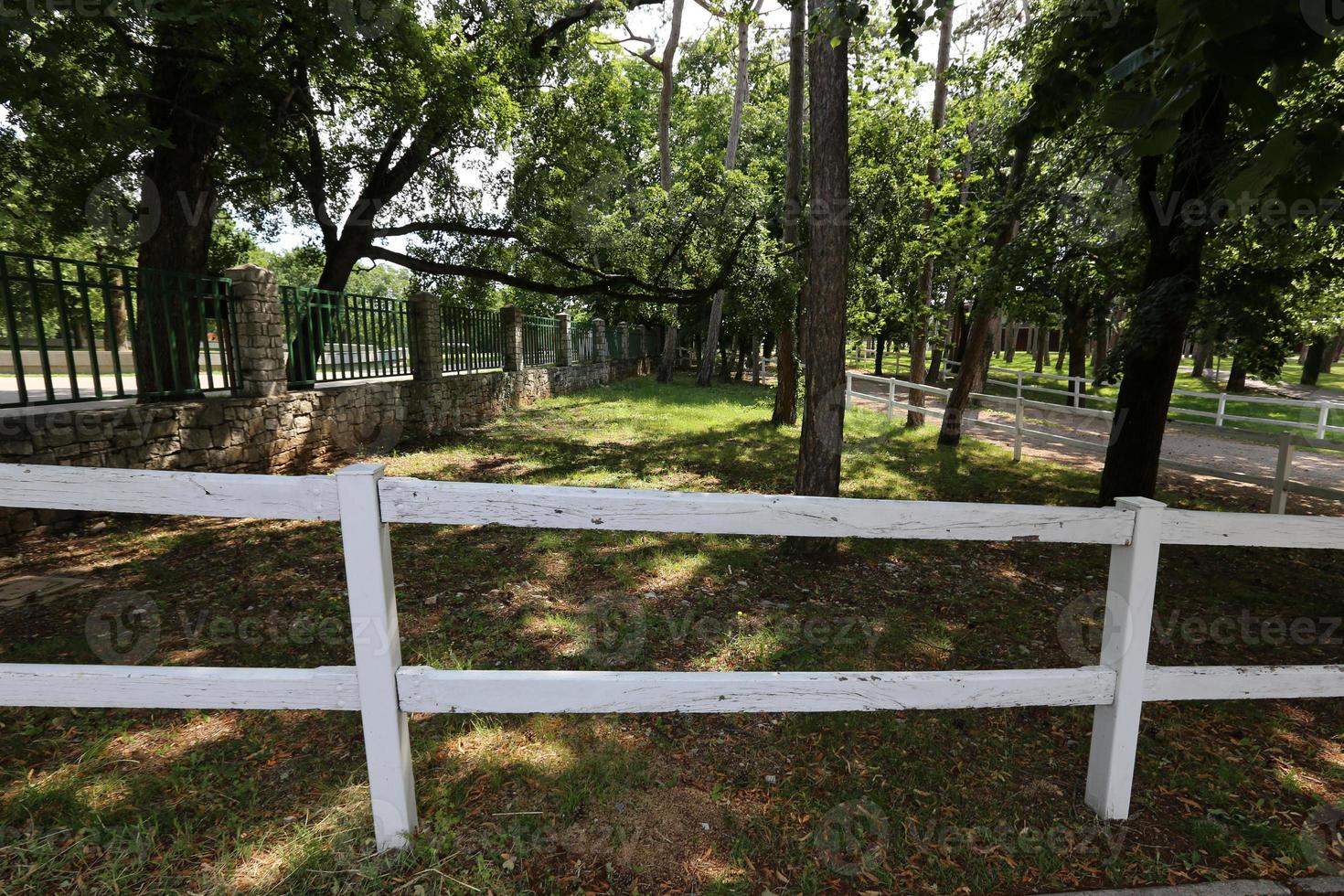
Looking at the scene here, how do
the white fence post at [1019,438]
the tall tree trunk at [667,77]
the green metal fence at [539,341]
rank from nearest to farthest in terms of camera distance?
the white fence post at [1019,438] < the green metal fence at [539,341] < the tall tree trunk at [667,77]

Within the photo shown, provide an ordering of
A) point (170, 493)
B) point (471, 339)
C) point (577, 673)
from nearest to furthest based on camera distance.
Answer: point (170, 493), point (577, 673), point (471, 339)

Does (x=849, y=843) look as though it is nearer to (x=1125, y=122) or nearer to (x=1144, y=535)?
(x=1144, y=535)

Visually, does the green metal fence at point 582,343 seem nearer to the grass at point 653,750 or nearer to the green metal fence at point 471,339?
the green metal fence at point 471,339

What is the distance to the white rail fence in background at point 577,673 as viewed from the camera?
6.01ft

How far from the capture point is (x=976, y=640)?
3.98m

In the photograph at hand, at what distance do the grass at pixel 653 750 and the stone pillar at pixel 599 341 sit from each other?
16.4m

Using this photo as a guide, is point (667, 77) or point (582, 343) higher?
point (667, 77)

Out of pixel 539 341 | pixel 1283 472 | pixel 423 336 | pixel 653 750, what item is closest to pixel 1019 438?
pixel 1283 472

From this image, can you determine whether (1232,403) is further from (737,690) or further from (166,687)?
(166,687)

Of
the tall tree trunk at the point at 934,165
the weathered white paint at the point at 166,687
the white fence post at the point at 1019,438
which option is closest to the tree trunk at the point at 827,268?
the weathered white paint at the point at 166,687

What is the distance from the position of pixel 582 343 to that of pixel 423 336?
9619mm

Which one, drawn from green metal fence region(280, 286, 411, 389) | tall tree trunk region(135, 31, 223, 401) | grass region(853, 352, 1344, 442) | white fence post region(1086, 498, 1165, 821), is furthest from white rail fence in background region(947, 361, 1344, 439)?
tall tree trunk region(135, 31, 223, 401)

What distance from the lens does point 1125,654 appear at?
220 centimetres

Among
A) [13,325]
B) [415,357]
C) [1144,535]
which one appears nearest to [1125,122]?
[1144,535]
